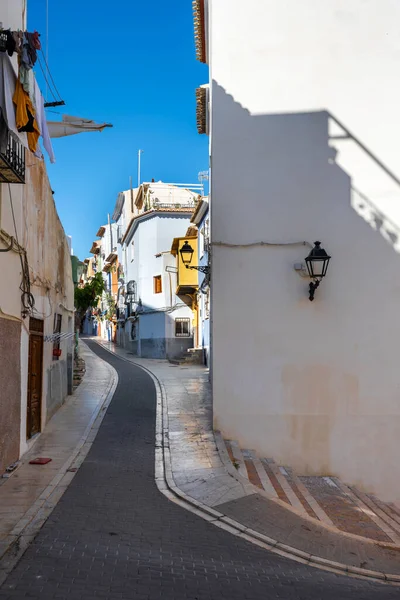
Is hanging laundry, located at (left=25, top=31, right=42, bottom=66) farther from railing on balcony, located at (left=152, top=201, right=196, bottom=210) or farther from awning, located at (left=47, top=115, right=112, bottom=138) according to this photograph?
railing on balcony, located at (left=152, top=201, right=196, bottom=210)

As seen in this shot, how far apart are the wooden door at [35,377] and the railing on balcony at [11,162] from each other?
372cm

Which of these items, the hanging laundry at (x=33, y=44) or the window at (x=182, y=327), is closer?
the hanging laundry at (x=33, y=44)

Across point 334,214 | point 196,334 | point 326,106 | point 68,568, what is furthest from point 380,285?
point 196,334

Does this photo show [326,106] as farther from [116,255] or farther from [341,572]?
[116,255]

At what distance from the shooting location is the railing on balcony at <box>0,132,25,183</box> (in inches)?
277

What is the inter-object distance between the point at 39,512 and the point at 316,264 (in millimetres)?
6296

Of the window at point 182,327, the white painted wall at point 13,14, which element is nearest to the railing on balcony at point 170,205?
the window at point 182,327

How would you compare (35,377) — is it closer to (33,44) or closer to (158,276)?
(33,44)

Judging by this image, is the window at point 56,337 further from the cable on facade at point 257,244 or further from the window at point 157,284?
the window at point 157,284

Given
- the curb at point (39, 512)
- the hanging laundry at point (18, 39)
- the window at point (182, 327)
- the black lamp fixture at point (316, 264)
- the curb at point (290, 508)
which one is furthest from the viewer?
the window at point (182, 327)

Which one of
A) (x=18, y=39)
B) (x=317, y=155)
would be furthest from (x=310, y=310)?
(x=18, y=39)

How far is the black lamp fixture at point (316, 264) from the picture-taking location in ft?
33.4

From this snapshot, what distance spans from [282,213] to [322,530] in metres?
5.94

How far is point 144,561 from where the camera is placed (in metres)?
5.57
